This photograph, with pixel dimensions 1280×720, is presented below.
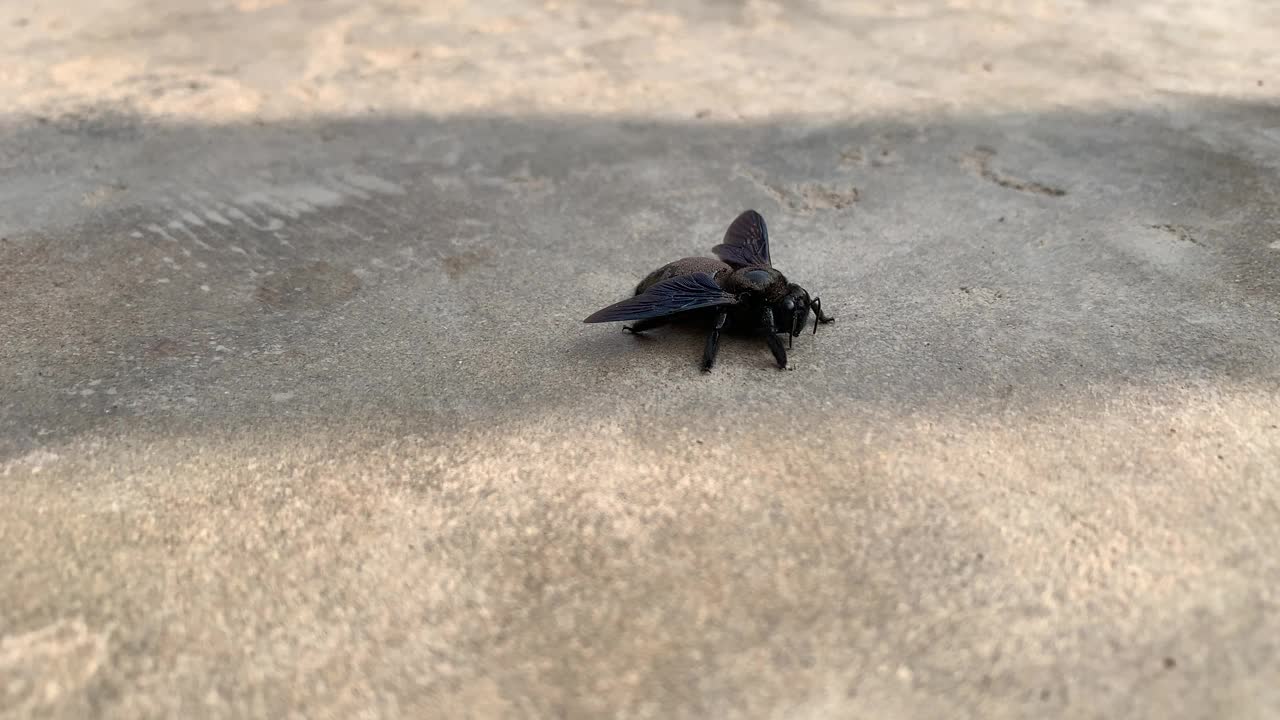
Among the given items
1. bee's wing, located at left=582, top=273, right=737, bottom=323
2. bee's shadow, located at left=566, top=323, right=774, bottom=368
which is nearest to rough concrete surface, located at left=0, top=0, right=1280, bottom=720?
bee's shadow, located at left=566, top=323, right=774, bottom=368

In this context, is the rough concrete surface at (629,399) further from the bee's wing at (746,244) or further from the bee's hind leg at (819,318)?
the bee's wing at (746,244)

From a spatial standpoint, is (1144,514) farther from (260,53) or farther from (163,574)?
(260,53)

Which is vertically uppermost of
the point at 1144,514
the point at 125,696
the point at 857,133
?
the point at 857,133

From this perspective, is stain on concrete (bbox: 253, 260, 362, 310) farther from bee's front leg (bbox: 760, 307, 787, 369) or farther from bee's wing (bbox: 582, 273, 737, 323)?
bee's front leg (bbox: 760, 307, 787, 369)

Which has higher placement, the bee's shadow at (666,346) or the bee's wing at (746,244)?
the bee's wing at (746,244)

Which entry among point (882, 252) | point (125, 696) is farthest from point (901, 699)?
point (882, 252)

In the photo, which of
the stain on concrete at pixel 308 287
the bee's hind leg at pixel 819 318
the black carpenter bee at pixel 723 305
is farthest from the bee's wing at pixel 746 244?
the stain on concrete at pixel 308 287
